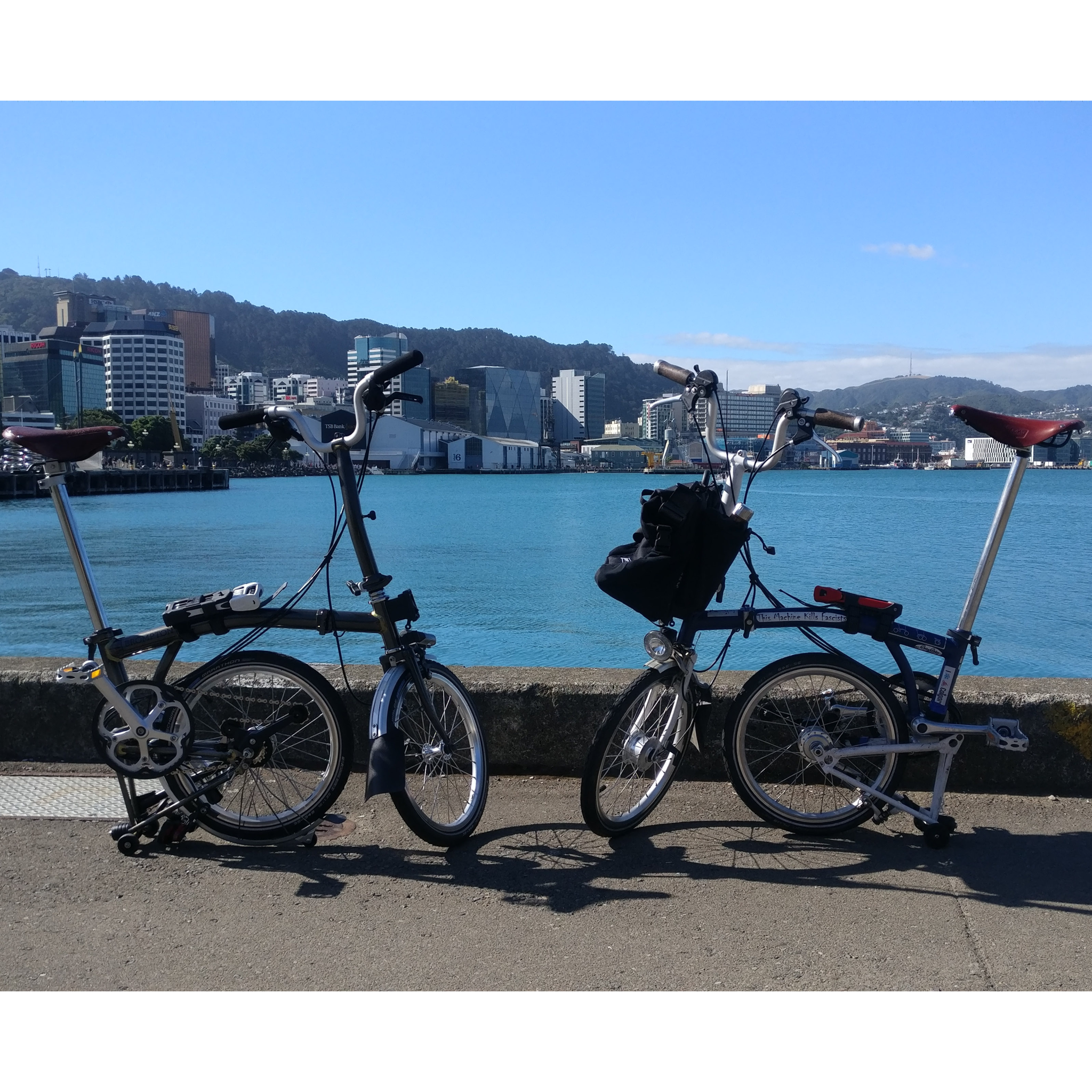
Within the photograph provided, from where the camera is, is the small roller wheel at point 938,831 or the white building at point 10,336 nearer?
the small roller wheel at point 938,831

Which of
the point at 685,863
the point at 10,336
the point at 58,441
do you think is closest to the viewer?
the point at 685,863

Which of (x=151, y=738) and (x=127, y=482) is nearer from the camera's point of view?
(x=151, y=738)

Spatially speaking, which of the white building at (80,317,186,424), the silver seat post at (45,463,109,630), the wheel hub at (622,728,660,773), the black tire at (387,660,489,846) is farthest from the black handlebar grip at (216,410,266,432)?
the white building at (80,317,186,424)

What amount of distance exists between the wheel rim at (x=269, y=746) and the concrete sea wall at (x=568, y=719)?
1.21ft

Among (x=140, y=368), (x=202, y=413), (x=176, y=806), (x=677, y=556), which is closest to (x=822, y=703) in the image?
(x=677, y=556)

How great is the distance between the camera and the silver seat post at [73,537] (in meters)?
3.78

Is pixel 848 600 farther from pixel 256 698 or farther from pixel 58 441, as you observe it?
pixel 58 441

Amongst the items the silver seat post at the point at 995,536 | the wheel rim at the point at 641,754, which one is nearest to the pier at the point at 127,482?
the wheel rim at the point at 641,754

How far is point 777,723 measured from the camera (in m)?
4.09

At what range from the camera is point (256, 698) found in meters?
3.94

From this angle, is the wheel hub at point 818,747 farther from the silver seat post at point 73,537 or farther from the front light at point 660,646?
the silver seat post at point 73,537

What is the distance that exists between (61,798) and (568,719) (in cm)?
213
